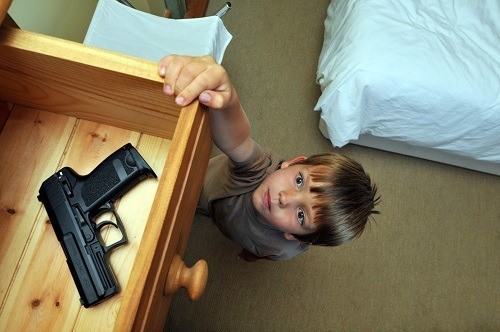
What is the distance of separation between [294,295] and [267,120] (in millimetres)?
718

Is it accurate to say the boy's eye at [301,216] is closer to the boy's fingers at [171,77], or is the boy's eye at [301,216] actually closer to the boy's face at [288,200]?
the boy's face at [288,200]

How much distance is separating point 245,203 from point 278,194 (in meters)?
0.13

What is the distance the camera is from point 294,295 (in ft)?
4.61

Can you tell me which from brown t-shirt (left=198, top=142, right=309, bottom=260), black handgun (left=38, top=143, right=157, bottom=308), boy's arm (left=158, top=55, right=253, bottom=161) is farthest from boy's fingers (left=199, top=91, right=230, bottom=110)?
brown t-shirt (left=198, top=142, right=309, bottom=260)

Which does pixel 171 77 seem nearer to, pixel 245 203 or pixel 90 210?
pixel 90 210

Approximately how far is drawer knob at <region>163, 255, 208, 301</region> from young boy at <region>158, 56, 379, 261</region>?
0.89 ft

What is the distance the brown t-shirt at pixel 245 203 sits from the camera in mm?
929

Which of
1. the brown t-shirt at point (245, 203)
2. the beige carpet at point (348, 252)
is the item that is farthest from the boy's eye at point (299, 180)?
the beige carpet at point (348, 252)

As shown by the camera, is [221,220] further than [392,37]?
No

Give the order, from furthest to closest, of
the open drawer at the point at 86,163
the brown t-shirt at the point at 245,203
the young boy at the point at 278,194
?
the brown t-shirt at the point at 245,203 < the young boy at the point at 278,194 < the open drawer at the point at 86,163

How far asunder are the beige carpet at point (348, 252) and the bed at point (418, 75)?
8.2 inches

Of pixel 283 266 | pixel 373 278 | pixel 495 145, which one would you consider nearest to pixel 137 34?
pixel 283 266

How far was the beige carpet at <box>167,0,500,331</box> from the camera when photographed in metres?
1.38

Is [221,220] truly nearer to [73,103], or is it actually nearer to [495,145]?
[73,103]
